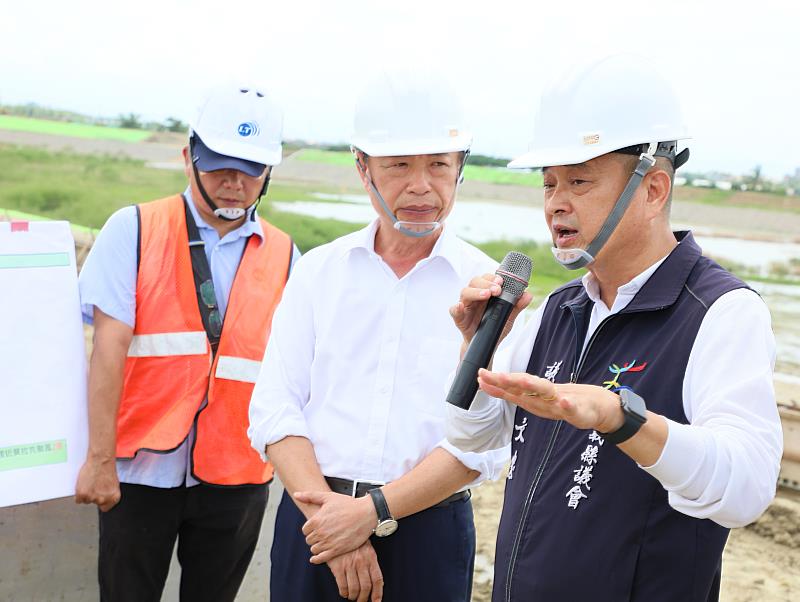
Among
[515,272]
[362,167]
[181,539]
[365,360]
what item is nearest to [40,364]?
[181,539]

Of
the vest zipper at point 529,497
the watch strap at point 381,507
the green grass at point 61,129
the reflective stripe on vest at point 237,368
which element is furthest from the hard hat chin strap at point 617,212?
the green grass at point 61,129

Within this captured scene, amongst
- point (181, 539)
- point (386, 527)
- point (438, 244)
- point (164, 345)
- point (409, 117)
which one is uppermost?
point (409, 117)

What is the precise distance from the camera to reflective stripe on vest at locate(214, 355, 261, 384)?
3.13 m

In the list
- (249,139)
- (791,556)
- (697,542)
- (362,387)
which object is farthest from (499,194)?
(697,542)

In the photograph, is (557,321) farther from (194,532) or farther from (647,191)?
(194,532)

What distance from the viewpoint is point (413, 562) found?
2.46m

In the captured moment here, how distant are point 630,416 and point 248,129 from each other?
2.33 metres

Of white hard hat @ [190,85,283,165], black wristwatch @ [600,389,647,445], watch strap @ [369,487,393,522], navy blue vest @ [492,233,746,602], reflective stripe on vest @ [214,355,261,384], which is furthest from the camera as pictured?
white hard hat @ [190,85,283,165]

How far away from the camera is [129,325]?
306cm

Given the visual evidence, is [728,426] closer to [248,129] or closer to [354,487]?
[354,487]

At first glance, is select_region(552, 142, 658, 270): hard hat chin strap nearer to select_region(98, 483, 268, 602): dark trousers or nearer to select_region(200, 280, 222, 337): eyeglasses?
select_region(200, 280, 222, 337): eyeglasses

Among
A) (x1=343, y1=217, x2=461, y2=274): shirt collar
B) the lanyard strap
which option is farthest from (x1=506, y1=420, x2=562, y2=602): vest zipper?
the lanyard strap

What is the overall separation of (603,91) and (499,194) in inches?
378

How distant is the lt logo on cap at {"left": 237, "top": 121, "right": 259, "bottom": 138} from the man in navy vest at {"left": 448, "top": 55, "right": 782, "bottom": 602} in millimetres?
1624
